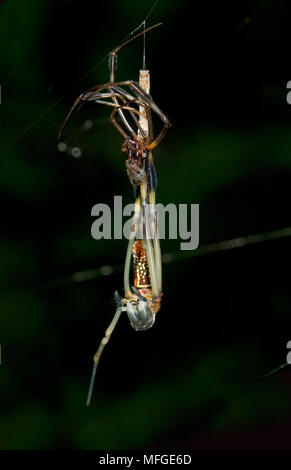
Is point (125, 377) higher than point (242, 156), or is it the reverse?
point (242, 156)

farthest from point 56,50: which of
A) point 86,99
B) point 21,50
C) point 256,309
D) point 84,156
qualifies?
point 256,309

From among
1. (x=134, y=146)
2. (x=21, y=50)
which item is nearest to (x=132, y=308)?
(x=134, y=146)

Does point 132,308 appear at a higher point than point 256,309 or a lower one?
lower

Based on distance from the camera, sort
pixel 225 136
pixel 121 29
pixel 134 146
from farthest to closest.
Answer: pixel 225 136, pixel 121 29, pixel 134 146

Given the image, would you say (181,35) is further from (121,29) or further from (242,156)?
(242,156)

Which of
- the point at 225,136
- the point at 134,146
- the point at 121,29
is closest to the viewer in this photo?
the point at 134,146

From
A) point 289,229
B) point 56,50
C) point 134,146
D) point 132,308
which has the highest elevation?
point 56,50

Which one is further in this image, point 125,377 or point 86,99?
point 125,377

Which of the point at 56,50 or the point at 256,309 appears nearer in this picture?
the point at 56,50

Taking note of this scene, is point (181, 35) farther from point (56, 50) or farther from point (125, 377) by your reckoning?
point (125, 377)
